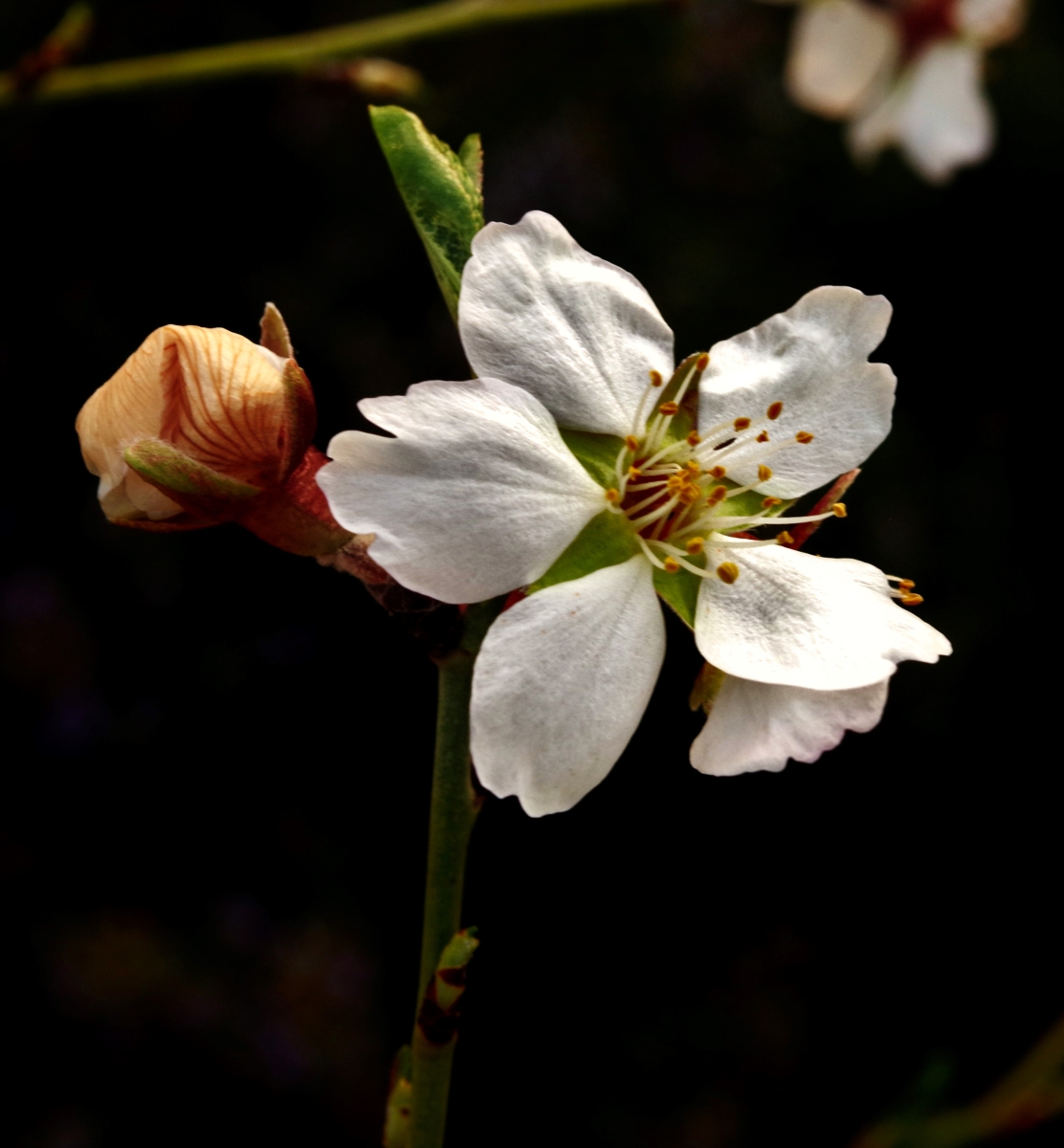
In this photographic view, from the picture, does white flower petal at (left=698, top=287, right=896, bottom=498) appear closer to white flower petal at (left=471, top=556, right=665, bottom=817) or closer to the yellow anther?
the yellow anther

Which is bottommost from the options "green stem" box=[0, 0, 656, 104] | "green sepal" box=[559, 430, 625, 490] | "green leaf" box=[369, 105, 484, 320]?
"green sepal" box=[559, 430, 625, 490]

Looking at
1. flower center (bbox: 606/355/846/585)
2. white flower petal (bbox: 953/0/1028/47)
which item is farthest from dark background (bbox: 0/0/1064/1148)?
flower center (bbox: 606/355/846/585)

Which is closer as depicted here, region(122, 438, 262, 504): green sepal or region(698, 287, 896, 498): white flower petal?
region(122, 438, 262, 504): green sepal

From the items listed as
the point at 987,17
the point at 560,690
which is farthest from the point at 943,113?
the point at 560,690

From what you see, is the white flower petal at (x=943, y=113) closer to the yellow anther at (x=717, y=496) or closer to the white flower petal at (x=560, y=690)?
the yellow anther at (x=717, y=496)

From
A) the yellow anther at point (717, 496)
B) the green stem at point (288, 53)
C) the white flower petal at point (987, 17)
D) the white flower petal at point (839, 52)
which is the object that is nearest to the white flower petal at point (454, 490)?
the yellow anther at point (717, 496)
